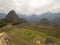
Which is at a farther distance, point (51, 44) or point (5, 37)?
point (51, 44)

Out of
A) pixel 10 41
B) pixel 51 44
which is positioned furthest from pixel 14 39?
pixel 51 44

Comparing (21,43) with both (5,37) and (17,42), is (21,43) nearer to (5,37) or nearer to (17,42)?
(17,42)

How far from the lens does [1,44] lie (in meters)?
29.4

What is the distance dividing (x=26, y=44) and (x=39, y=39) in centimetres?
3264

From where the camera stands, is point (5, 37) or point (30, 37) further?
point (30, 37)

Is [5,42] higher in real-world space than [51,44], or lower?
higher

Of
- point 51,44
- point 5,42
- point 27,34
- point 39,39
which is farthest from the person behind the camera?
point 27,34

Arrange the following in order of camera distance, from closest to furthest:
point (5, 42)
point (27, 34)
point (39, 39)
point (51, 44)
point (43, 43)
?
point (5, 42), point (51, 44), point (43, 43), point (39, 39), point (27, 34)

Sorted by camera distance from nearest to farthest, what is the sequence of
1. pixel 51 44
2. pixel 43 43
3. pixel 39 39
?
pixel 51 44 → pixel 43 43 → pixel 39 39

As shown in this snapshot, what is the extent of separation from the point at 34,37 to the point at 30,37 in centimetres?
200

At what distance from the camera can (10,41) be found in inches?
1142

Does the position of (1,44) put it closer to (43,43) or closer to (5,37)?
(5,37)

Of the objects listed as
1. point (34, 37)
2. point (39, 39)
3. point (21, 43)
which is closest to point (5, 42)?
point (21, 43)

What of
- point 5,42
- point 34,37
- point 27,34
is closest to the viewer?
point 5,42
